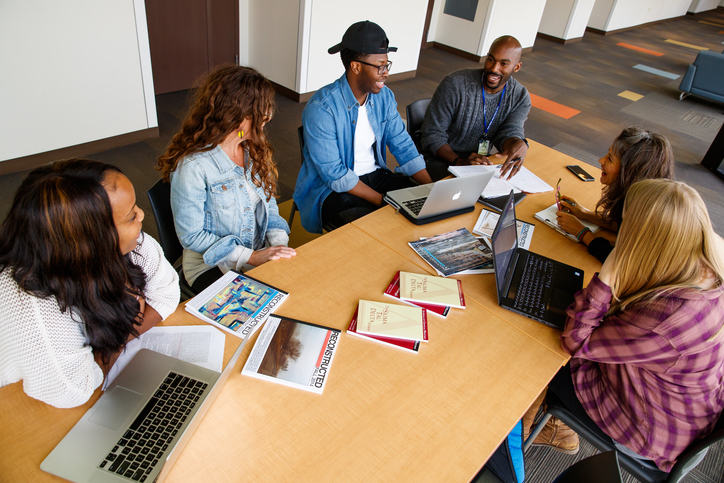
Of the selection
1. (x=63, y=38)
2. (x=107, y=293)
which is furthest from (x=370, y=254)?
(x=63, y=38)

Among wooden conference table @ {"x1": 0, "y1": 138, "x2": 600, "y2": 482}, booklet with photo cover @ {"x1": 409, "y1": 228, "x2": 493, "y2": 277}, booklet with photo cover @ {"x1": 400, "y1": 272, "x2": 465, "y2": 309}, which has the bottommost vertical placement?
wooden conference table @ {"x1": 0, "y1": 138, "x2": 600, "y2": 482}

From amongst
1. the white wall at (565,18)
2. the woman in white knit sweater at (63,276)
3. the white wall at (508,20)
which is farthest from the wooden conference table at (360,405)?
the white wall at (565,18)

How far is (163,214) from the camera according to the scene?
1.81m

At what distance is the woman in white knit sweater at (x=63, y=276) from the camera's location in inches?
39.1

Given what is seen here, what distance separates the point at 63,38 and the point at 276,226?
2.37 m

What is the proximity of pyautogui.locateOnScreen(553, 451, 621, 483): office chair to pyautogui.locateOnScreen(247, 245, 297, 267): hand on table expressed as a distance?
3.80 ft

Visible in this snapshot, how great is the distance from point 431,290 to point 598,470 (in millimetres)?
788

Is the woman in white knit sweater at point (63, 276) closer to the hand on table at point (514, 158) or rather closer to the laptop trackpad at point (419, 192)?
the laptop trackpad at point (419, 192)

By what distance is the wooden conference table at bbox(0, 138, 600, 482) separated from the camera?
3.57 feet

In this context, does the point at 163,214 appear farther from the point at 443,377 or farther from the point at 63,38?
the point at 63,38

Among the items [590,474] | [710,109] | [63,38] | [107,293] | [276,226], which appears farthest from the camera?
[710,109]

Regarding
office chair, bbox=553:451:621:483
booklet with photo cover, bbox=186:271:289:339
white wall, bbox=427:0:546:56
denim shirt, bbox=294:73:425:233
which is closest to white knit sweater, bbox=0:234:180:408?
booklet with photo cover, bbox=186:271:289:339

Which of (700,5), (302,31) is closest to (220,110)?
(302,31)

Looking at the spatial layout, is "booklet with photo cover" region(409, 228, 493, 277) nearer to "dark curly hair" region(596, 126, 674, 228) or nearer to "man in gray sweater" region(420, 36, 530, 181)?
"dark curly hair" region(596, 126, 674, 228)
